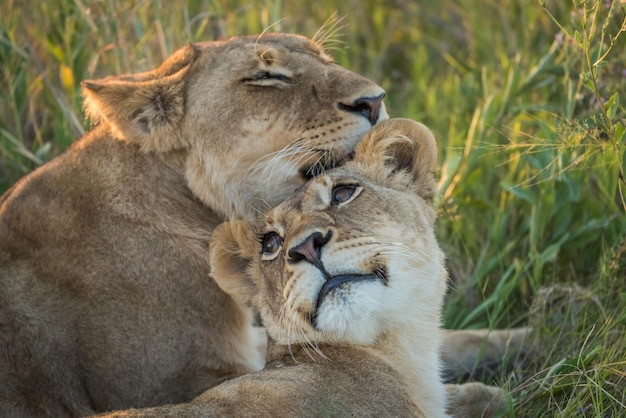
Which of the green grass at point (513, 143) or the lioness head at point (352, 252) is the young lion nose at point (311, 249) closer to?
the lioness head at point (352, 252)

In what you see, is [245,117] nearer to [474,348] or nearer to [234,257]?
[234,257]

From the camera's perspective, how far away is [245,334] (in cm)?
429

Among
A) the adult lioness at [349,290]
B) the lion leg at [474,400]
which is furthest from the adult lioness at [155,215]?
the lion leg at [474,400]

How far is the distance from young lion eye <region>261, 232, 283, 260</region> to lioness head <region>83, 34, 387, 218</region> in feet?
1.41

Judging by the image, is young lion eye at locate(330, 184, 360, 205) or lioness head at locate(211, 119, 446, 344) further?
young lion eye at locate(330, 184, 360, 205)

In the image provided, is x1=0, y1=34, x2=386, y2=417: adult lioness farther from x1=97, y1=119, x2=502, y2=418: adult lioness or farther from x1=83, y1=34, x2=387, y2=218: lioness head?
x1=97, y1=119, x2=502, y2=418: adult lioness

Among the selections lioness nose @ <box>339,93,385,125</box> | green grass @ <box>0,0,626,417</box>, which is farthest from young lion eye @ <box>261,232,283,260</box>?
green grass @ <box>0,0,626,417</box>

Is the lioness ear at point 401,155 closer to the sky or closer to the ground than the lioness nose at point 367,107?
closer to the ground

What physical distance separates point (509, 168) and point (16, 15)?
317 cm

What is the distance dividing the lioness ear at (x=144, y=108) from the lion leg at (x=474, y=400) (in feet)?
5.25

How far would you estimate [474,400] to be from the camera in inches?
162

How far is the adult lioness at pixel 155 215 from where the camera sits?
398 centimetres

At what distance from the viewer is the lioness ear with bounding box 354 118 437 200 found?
3.96 metres

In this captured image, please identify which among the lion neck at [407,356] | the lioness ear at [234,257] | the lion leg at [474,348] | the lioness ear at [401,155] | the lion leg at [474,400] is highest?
the lioness ear at [401,155]
